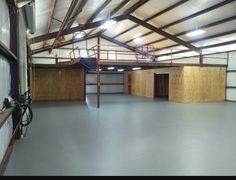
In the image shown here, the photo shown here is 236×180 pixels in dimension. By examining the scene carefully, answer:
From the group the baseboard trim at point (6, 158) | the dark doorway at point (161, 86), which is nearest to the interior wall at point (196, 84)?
the dark doorway at point (161, 86)

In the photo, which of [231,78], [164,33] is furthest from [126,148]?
[164,33]

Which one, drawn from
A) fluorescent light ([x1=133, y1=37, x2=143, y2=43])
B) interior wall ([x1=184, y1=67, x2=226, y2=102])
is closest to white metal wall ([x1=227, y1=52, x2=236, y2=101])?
interior wall ([x1=184, y1=67, x2=226, y2=102])

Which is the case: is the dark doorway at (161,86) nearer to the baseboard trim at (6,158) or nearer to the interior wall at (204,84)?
the interior wall at (204,84)

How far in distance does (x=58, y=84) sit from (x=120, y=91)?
6849mm

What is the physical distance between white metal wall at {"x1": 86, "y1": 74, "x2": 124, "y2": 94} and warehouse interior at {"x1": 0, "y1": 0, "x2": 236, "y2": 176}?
8 cm

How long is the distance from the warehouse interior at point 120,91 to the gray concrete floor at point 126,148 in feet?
0.06

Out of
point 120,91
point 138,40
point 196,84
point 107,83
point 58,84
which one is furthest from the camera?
point 120,91

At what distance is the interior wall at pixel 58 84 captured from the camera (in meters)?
12.8

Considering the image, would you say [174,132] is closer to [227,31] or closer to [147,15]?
[227,31]

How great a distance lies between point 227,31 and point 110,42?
27.9ft

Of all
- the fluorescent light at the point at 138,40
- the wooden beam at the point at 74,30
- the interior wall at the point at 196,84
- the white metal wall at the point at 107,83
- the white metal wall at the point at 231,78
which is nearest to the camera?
the wooden beam at the point at 74,30

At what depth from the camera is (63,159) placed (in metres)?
3.58

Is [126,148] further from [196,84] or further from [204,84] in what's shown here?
[204,84]

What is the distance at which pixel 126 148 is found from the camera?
414 cm
